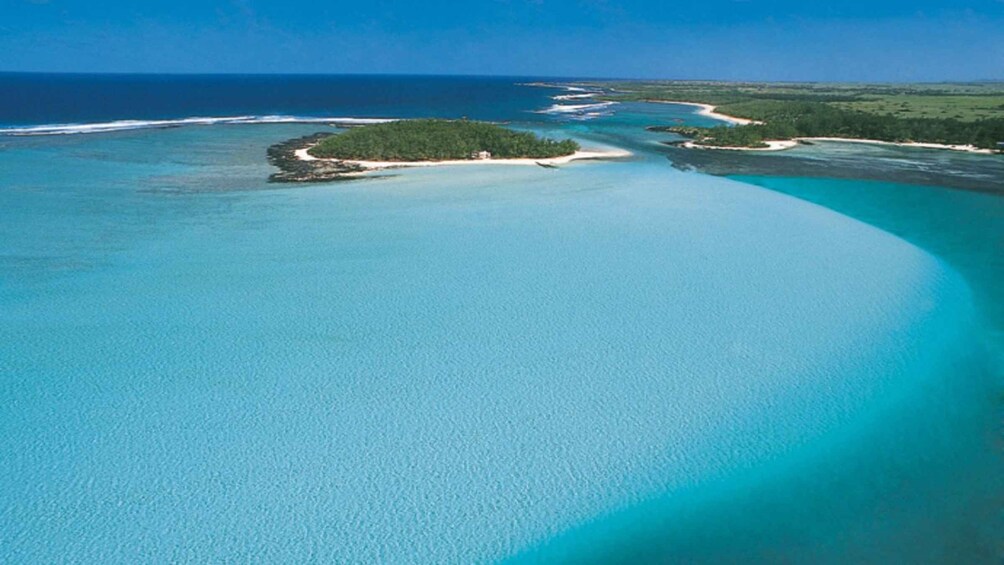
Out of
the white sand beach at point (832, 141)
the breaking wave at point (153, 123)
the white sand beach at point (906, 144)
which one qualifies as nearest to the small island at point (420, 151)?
the white sand beach at point (832, 141)

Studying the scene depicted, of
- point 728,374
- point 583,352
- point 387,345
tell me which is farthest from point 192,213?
point 728,374

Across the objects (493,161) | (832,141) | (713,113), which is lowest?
(493,161)

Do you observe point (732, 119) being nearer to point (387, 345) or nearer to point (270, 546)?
point (387, 345)

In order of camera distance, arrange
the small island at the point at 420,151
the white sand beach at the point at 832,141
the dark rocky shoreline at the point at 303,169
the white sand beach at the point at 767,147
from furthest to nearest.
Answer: the white sand beach at the point at 767,147 → the white sand beach at the point at 832,141 → the small island at the point at 420,151 → the dark rocky shoreline at the point at 303,169

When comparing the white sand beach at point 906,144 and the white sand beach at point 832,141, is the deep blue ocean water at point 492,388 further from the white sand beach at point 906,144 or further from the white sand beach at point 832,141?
the white sand beach at point 906,144

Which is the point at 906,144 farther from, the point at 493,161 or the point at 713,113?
the point at 493,161

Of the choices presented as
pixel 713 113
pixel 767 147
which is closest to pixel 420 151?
pixel 767 147

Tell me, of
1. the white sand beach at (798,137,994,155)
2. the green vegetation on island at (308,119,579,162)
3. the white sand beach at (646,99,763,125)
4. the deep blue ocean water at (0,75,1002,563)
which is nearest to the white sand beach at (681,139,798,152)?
the white sand beach at (798,137,994,155)
